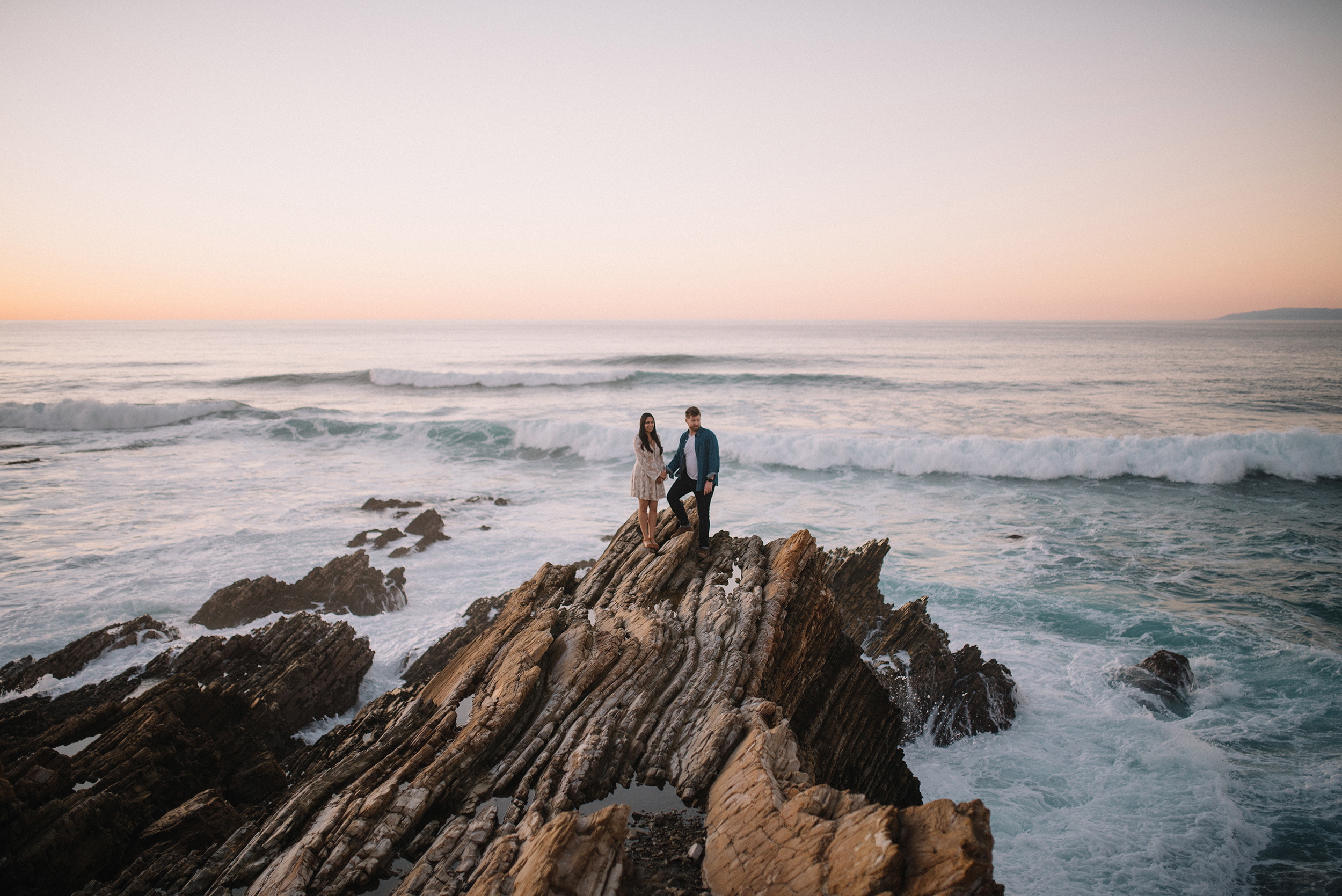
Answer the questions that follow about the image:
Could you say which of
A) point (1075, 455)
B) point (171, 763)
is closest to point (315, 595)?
point (171, 763)

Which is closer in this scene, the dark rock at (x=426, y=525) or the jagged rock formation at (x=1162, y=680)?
the jagged rock formation at (x=1162, y=680)

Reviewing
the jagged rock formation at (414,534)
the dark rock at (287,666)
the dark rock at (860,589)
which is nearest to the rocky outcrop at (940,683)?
the dark rock at (860,589)

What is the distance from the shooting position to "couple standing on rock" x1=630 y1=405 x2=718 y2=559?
8.55m

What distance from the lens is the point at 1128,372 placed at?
48.7 metres

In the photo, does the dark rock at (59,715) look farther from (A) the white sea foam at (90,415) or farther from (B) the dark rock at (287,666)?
(A) the white sea foam at (90,415)

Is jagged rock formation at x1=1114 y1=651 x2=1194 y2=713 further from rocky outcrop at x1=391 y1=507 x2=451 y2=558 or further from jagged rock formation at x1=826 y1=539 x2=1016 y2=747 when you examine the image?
rocky outcrop at x1=391 y1=507 x2=451 y2=558

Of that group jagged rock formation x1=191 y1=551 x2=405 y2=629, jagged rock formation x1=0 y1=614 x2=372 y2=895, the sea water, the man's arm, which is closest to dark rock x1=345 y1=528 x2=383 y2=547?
the sea water

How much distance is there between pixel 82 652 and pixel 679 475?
10.2 meters

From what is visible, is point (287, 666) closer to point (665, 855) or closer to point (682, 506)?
point (682, 506)

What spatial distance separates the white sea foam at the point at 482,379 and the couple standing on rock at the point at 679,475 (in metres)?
41.3

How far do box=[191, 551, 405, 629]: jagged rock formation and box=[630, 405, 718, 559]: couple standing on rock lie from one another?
701 centimetres

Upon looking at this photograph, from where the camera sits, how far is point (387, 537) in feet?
53.4

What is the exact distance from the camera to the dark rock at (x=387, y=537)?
15.9 m

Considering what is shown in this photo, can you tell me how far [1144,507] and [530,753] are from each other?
2144 cm
